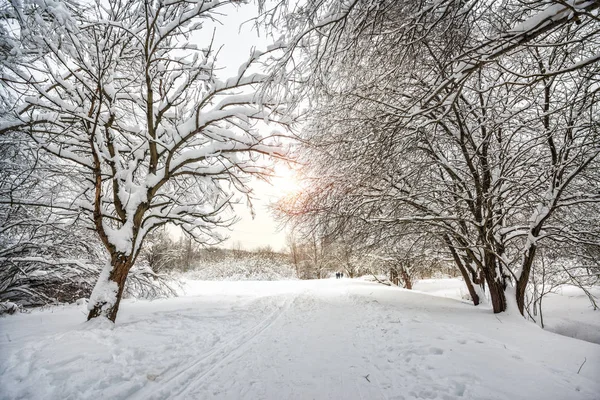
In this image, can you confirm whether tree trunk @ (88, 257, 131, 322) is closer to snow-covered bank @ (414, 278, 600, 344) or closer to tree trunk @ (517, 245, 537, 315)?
tree trunk @ (517, 245, 537, 315)

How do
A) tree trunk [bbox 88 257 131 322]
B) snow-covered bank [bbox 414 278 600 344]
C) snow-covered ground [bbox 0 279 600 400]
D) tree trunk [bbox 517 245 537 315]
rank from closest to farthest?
1. snow-covered ground [bbox 0 279 600 400]
2. tree trunk [bbox 88 257 131 322]
3. tree trunk [bbox 517 245 537 315]
4. snow-covered bank [bbox 414 278 600 344]

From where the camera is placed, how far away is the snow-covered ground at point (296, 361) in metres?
2.42

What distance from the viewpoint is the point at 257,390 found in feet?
8.50

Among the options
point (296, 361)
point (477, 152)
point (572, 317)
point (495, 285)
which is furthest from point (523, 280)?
point (296, 361)

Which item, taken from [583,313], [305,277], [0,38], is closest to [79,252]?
[0,38]

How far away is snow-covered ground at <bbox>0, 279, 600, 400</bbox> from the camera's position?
2.42m

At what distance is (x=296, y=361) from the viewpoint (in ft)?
10.9

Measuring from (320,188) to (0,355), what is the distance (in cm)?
503

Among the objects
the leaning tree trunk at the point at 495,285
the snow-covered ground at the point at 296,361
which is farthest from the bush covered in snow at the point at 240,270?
the leaning tree trunk at the point at 495,285

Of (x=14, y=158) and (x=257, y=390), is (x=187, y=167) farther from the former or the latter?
(x=257, y=390)

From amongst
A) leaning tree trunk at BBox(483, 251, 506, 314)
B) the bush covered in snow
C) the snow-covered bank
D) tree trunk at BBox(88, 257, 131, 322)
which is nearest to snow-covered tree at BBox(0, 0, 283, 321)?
tree trunk at BBox(88, 257, 131, 322)

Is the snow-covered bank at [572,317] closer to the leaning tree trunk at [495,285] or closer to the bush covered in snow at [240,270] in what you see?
the leaning tree trunk at [495,285]

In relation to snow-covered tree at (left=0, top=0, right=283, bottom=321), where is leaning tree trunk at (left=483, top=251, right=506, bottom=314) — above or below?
below

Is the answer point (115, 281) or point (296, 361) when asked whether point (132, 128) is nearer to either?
point (115, 281)
